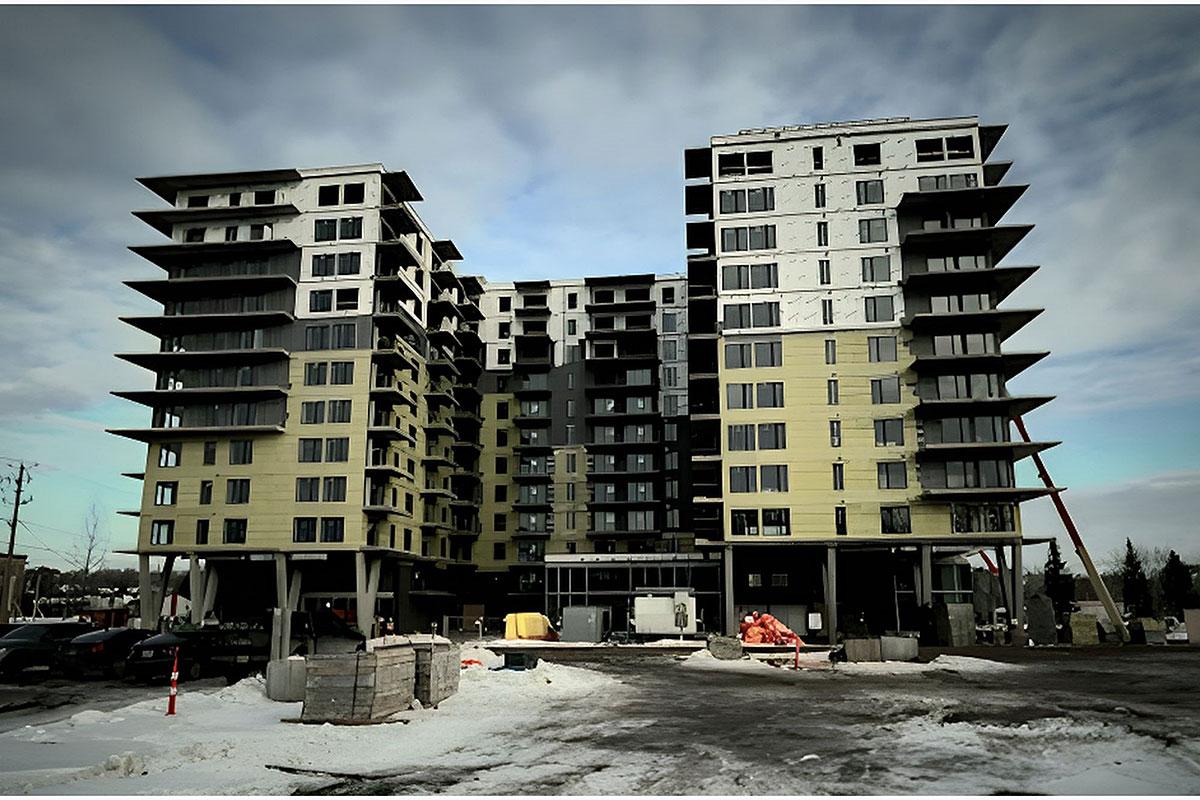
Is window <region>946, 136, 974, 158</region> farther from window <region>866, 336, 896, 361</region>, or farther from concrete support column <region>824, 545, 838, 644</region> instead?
concrete support column <region>824, 545, 838, 644</region>

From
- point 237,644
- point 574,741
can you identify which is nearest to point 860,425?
point 237,644

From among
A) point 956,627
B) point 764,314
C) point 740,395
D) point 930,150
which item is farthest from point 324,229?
point 956,627

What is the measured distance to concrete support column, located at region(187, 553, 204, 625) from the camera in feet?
213

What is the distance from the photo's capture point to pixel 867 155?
62844 mm

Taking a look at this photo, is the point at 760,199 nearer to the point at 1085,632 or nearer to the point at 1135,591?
the point at 1085,632

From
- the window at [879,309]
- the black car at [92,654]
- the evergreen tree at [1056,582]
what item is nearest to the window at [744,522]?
the window at [879,309]

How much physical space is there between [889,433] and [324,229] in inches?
1698

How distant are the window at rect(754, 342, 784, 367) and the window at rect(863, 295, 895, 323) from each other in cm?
620

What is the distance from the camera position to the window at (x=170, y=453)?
66.1 metres

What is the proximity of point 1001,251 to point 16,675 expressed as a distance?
2356 inches

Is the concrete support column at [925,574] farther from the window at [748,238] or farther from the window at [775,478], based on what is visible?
the window at [748,238]

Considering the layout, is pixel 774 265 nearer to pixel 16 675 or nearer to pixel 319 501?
pixel 319 501

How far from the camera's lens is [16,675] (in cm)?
2973

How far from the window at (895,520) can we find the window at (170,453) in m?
49.7
